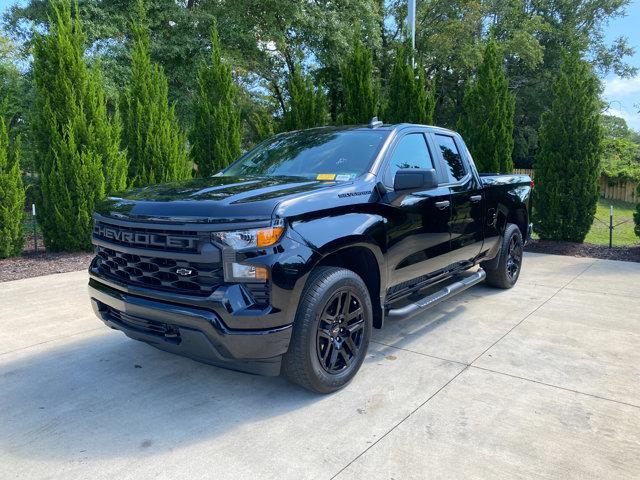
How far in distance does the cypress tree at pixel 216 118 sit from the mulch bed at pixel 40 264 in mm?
3366

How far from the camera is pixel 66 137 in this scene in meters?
7.95

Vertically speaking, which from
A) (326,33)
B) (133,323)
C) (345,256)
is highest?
→ (326,33)

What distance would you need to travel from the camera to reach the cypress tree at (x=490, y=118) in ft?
32.4

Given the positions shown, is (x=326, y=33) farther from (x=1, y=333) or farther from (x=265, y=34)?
(x=1, y=333)

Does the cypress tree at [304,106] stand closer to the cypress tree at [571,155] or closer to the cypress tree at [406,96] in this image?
the cypress tree at [406,96]

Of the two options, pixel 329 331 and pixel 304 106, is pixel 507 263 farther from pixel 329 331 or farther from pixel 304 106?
pixel 304 106

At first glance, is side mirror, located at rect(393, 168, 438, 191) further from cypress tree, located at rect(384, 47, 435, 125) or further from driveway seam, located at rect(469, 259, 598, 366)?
cypress tree, located at rect(384, 47, 435, 125)

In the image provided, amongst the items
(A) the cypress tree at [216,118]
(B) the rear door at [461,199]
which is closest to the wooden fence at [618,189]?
(A) the cypress tree at [216,118]

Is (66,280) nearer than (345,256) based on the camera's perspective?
No

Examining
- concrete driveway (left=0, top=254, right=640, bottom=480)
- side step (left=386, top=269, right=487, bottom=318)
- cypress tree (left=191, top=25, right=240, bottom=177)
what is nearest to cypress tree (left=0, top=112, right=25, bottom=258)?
concrete driveway (left=0, top=254, right=640, bottom=480)

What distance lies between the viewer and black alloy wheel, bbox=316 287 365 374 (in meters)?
3.23

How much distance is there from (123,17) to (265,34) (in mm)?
5188

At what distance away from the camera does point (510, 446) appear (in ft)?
9.03

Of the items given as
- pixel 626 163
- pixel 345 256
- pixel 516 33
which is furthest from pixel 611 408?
pixel 626 163
